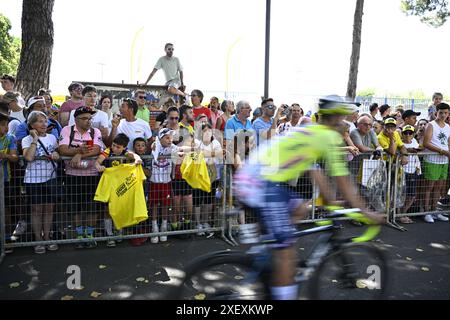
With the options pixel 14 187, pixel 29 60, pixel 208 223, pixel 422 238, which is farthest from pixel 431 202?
pixel 29 60

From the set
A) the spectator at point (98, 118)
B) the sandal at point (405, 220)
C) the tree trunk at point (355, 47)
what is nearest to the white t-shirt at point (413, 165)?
the sandal at point (405, 220)

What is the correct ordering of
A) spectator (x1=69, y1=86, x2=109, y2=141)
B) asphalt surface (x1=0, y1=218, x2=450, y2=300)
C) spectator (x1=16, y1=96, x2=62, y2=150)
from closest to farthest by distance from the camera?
asphalt surface (x1=0, y1=218, x2=450, y2=300) → spectator (x1=16, y1=96, x2=62, y2=150) → spectator (x1=69, y1=86, x2=109, y2=141)

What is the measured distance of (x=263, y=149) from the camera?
11.7 ft

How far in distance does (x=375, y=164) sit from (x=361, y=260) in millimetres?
3845

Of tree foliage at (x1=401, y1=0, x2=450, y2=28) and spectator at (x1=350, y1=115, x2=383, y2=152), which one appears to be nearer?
spectator at (x1=350, y1=115, x2=383, y2=152)

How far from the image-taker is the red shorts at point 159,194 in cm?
621

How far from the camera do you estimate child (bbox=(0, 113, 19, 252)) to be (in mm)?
5380

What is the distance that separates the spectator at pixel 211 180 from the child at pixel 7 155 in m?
2.63

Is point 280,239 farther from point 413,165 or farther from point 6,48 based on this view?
point 6,48

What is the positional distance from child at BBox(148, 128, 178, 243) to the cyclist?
284cm

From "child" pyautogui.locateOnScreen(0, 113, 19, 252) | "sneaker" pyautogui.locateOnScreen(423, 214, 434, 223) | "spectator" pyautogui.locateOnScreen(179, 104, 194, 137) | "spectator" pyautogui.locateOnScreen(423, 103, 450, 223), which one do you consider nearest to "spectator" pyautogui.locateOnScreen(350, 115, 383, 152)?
"spectator" pyautogui.locateOnScreen(423, 103, 450, 223)

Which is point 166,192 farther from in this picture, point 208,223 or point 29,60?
point 29,60

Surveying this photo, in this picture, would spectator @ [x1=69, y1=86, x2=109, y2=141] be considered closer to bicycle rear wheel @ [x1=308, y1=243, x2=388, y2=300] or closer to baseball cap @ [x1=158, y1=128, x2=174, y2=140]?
baseball cap @ [x1=158, y1=128, x2=174, y2=140]

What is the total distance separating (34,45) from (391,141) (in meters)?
7.40
